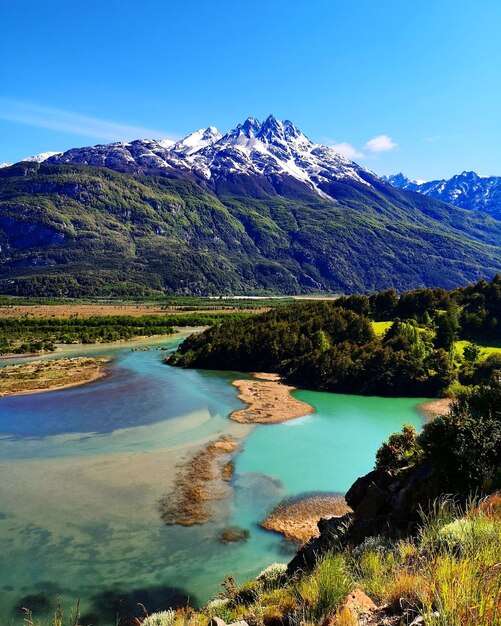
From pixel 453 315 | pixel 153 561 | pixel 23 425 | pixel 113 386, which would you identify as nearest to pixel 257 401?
pixel 113 386

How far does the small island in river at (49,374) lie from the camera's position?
61.3 meters

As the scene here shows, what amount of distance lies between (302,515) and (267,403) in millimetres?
27327

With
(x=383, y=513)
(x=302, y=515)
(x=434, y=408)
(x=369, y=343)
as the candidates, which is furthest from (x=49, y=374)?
(x=383, y=513)

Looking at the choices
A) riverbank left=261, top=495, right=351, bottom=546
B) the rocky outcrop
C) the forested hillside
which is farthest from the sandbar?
the forested hillside

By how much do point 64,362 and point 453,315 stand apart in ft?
219

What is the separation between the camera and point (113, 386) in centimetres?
6209

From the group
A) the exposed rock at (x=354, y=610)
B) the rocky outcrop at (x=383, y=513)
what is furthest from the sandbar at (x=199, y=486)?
the exposed rock at (x=354, y=610)

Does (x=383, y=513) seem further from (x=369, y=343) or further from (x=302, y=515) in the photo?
(x=369, y=343)

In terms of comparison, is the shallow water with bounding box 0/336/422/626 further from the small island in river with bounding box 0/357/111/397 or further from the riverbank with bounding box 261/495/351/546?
the small island in river with bounding box 0/357/111/397

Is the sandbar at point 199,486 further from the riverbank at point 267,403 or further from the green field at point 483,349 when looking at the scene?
the green field at point 483,349

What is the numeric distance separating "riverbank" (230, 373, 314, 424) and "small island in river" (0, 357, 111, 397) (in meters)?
23.1

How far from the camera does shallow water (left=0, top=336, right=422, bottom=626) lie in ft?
66.0

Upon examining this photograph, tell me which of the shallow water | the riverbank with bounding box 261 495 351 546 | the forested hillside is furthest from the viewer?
the forested hillside

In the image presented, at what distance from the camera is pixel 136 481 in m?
31.2
